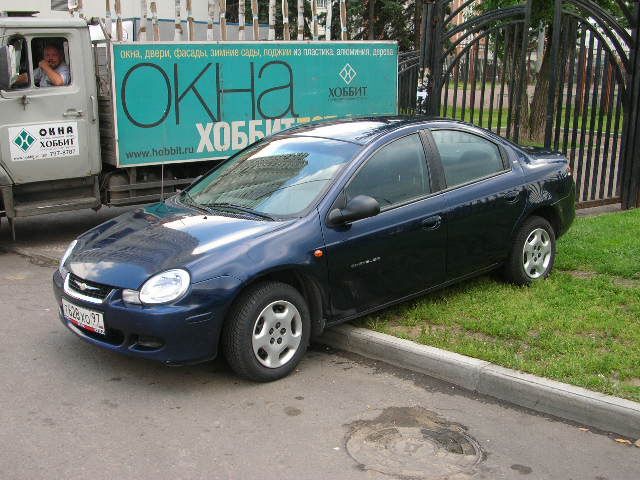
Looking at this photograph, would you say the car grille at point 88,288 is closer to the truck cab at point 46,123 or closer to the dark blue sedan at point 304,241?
the dark blue sedan at point 304,241

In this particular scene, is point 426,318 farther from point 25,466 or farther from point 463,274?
point 25,466

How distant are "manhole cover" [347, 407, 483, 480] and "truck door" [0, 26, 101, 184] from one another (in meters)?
5.78

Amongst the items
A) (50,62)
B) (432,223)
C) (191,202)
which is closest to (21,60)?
(50,62)

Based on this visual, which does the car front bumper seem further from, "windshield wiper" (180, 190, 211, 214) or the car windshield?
"windshield wiper" (180, 190, 211, 214)

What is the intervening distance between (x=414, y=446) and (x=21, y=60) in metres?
6.62

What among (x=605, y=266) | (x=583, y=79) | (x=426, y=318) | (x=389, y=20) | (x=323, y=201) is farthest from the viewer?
(x=389, y=20)

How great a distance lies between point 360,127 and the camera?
6141mm

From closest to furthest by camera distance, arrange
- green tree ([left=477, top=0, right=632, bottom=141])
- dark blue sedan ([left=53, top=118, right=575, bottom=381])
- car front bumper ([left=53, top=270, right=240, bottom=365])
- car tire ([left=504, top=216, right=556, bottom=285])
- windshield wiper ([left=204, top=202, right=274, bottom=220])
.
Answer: car front bumper ([left=53, top=270, right=240, bottom=365]) → dark blue sedan ([left=53, top=118, right=575, bottom=381]) → windshield wiper ([left=204, top=202, right=274, bottom=220]) → car tire ([left=504, top=216, right=556, bottom=285]) → green tree ([left=477, top=0, right=632, bottom=141])

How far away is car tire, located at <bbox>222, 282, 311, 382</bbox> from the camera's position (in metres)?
4.85

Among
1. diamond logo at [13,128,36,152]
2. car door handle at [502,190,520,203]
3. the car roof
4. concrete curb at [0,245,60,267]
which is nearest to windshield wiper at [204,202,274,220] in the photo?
the car roof

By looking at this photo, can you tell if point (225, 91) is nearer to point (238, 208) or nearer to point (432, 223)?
point (238, 208)

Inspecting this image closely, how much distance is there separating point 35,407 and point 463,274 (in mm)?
3362

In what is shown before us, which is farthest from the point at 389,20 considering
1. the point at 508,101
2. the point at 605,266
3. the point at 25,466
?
the point at 25,466

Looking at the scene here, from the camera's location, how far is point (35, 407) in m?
4.69
